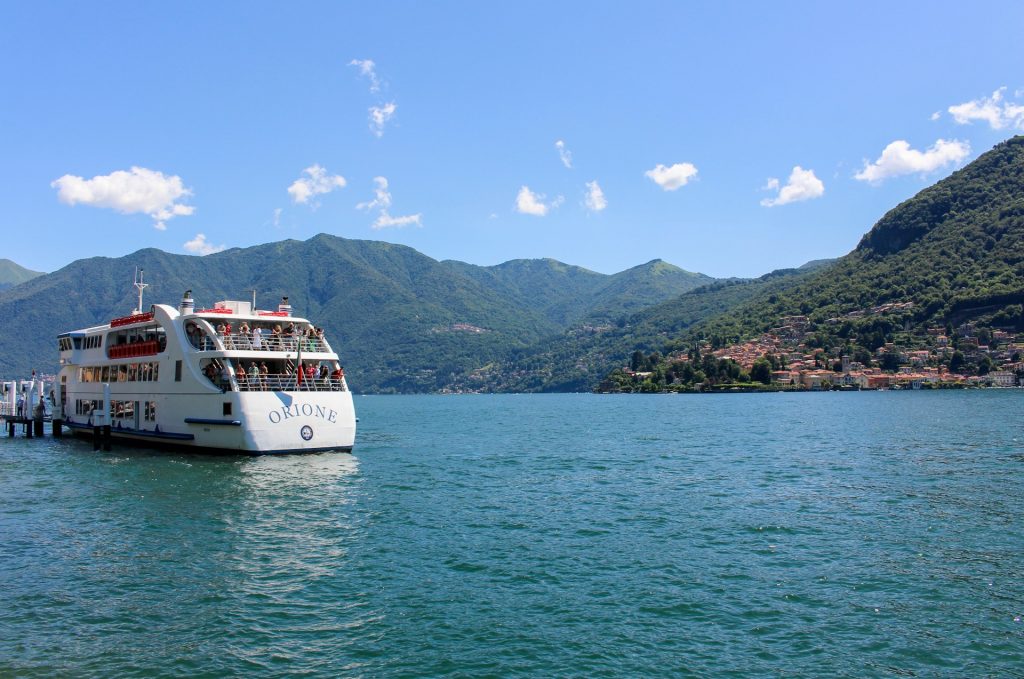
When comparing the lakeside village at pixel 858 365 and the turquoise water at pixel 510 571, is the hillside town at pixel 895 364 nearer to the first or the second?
the lakeside village at pixel 858 365

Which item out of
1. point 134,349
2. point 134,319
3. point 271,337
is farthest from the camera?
point 134,319

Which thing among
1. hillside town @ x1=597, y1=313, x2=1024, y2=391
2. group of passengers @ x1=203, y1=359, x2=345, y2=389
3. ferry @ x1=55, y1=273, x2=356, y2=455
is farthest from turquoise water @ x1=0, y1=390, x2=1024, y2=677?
hillside town @ x1=597, y1=313, x2=1024, y2=391

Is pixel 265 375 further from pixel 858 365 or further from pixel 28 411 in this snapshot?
pixel 858 365

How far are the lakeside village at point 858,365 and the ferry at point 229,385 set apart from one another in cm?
14448

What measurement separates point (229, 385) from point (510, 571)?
22.2m

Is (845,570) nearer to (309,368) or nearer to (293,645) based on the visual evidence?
(293,645)

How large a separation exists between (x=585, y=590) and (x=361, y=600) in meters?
4.47

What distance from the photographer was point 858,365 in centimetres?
16800

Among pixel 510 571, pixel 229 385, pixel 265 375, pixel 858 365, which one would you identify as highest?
pixel 858 365

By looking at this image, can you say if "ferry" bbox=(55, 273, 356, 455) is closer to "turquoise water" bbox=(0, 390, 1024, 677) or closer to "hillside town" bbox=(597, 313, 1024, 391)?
"turquoise water" bbox=(0, 390, 1024, 677)

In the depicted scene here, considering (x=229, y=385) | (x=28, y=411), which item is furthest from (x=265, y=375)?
(x=28, y=411)

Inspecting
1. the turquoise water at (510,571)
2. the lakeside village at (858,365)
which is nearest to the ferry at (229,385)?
the turquoise water at (510,571)

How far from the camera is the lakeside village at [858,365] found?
15038cm

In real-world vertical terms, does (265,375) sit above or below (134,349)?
below
